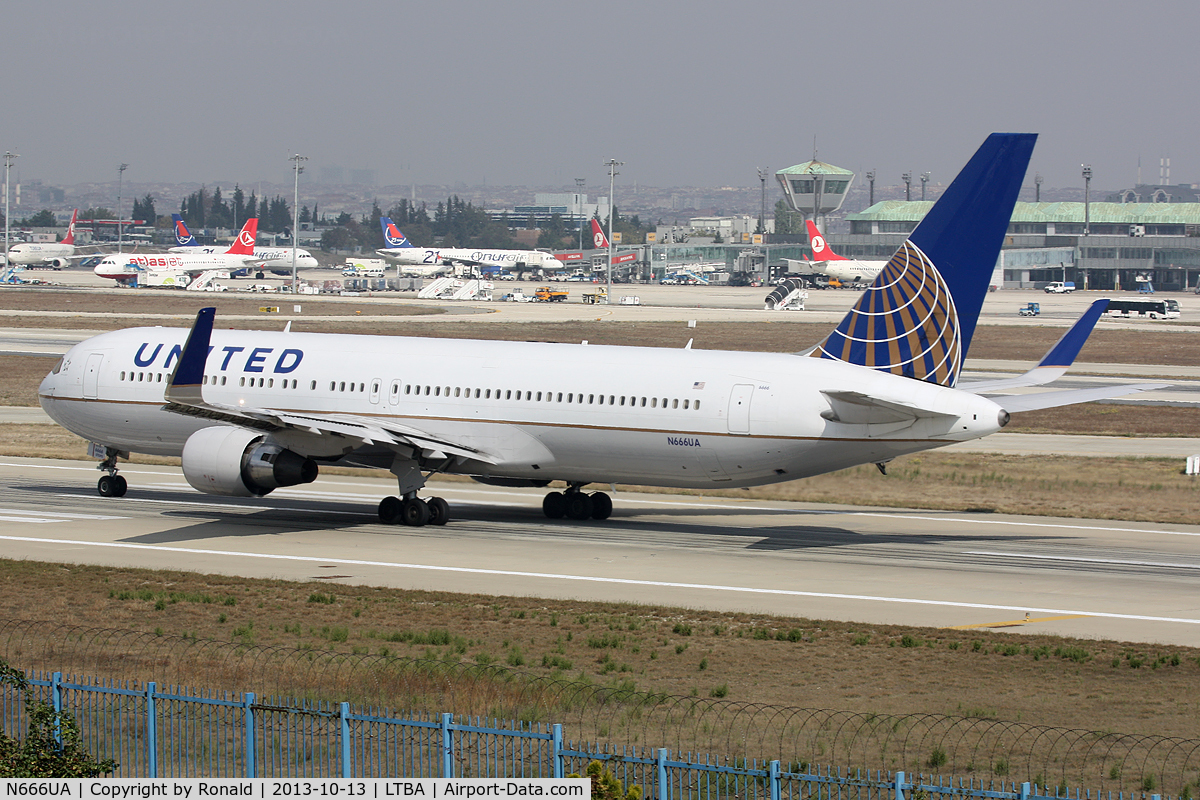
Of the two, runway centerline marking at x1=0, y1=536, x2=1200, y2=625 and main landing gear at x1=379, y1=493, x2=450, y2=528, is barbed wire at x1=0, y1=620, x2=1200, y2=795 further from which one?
main landing gear at x1=379, y1=493, x2=450, y2=528

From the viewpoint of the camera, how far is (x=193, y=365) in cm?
3238

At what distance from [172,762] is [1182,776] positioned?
1198cm

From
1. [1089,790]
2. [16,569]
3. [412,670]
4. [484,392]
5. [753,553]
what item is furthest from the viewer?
[484,392]

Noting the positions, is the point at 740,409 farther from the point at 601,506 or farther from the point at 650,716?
the point at 650,716

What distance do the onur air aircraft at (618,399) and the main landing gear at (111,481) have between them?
224 centimetres

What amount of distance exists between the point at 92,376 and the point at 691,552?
19796 millimetres

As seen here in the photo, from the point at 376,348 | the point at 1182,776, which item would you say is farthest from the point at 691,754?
the point at 376,348

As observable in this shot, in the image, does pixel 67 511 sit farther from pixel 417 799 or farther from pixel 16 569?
pixel 417 799

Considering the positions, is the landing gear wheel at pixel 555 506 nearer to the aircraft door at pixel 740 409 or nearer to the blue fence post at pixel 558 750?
the aircraft door at pixel 740 409

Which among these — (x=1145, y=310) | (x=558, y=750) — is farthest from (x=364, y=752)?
(x=1145, y=310)

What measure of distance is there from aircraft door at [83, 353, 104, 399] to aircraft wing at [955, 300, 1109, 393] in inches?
994

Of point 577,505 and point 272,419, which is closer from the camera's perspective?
point 272,419

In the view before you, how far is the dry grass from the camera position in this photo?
2052 cm

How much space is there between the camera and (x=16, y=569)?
30.2 m
